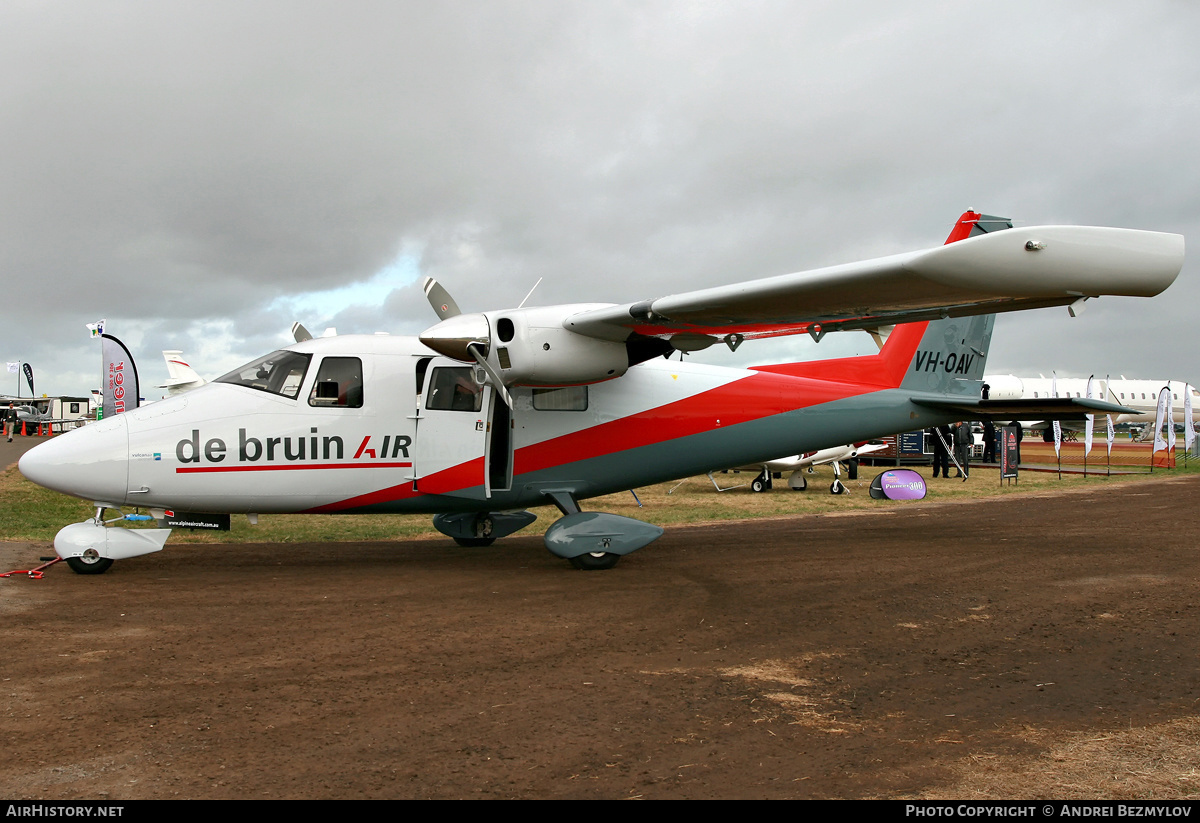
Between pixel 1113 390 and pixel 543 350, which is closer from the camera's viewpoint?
pixel 543 350

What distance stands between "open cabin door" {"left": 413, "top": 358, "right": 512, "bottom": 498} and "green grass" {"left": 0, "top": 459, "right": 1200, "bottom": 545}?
13.5 ft

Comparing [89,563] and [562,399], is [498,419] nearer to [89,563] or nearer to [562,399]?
[562,399]

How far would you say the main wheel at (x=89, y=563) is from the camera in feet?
29.6

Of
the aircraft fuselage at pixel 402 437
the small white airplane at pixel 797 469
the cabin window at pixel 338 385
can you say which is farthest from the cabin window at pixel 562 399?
the small white airplane at pixel 797 469

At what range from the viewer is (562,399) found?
34.4 feet

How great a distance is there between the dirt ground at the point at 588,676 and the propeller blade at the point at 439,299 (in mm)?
3257

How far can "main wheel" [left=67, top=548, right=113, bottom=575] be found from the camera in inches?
355

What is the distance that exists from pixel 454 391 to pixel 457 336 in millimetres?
1260

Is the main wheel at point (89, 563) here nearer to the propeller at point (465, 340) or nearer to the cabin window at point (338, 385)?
the cabin window at point (338, 385)

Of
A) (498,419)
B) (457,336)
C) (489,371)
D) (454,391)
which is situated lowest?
(498,419)

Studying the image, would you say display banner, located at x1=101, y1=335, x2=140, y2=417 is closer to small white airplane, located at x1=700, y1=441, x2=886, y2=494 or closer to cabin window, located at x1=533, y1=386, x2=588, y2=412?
small white airplane, located at x1=700, y1=441, x2=886, y2=494

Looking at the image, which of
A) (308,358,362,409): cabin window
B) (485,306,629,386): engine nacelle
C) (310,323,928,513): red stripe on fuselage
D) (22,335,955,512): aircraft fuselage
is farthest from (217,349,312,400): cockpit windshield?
(485,306,629,386): engine nacelle

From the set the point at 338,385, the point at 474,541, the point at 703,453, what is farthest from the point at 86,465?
the point at 703,453
